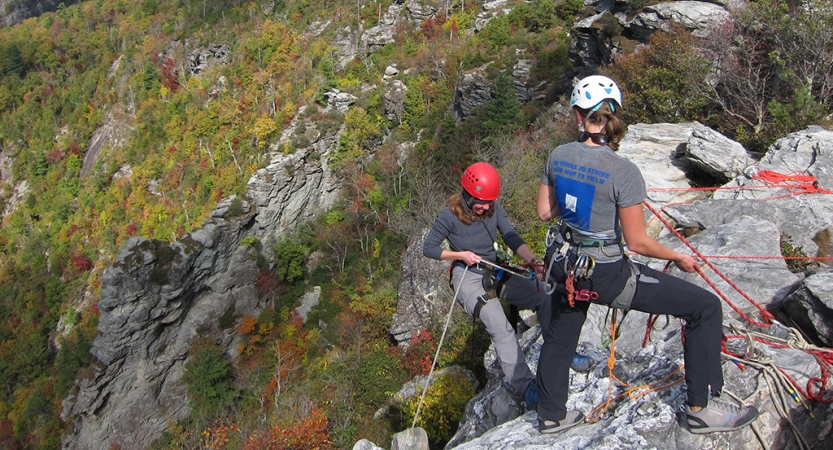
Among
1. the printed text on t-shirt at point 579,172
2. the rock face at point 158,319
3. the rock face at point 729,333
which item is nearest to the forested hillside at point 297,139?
the rock face at point 158,319

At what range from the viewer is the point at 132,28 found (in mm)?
67062

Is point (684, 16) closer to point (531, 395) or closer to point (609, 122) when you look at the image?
point (609, 122)

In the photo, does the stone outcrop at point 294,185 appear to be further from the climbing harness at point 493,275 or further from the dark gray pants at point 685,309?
the dark gray pants at point 685,309

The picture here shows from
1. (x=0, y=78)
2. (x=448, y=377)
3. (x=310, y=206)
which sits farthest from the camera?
(x=0, y=78)

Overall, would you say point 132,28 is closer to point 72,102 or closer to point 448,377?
point 72,102

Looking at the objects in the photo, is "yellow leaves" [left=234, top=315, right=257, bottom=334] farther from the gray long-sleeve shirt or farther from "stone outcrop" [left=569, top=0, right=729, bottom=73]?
the gray long-sleeve shirt

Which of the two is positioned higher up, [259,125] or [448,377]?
[448,377]

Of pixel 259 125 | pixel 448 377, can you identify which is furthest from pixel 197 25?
pixel 448 377

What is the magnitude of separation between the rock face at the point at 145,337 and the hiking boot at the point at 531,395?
27540 mm

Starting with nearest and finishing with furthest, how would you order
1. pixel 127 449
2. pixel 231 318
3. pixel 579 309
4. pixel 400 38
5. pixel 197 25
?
pixel 579 309 → pixel 127 449 → pixel 231 318 → pixel 400 38 → pixel 197 25

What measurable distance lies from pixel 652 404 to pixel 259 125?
39665mm

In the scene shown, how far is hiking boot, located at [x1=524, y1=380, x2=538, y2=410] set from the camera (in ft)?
12.8

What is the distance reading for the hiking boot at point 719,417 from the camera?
9.46 ft

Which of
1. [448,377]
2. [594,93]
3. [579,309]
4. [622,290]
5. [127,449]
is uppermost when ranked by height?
[594,93]
